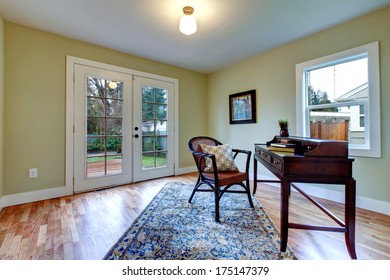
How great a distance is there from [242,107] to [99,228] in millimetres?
3091

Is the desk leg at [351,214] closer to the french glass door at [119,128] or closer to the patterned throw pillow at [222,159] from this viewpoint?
the patterned throw pillow at [222,159]

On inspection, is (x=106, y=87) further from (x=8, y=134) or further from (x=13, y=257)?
(x=13, y=257)

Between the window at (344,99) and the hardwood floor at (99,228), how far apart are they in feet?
2.99

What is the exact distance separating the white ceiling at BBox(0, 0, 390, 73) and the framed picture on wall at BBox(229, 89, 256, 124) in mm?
866

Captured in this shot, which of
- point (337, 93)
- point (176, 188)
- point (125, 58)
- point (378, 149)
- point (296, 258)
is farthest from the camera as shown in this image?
point (125, 58)

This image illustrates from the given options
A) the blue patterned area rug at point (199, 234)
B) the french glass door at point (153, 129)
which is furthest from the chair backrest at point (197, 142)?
the french glass door at point (153, 129)

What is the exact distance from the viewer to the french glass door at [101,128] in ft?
8.99

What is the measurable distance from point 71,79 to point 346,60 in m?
3.85

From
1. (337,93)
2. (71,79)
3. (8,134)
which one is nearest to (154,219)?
(8,134)

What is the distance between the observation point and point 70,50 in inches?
104

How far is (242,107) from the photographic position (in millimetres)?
3631

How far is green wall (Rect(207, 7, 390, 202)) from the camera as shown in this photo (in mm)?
2031

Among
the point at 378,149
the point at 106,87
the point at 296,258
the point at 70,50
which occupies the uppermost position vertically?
the point at 70,50

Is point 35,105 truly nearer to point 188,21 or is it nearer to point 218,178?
point 188,21
